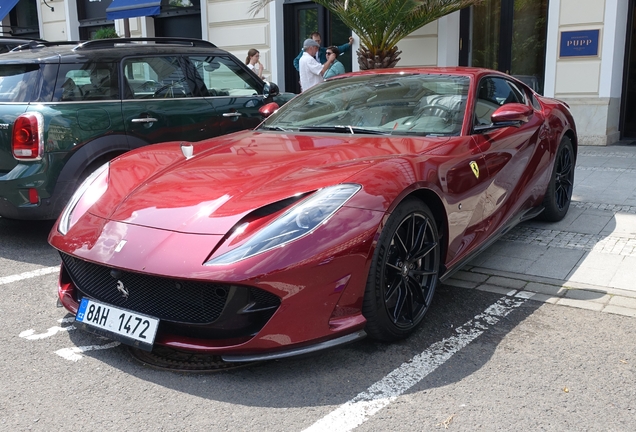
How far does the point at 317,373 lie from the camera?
3.00 meters

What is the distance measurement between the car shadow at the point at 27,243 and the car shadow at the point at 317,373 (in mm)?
1748

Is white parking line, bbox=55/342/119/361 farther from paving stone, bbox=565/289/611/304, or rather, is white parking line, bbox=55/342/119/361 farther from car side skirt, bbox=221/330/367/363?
paving stone, bbox=565/289/611/304

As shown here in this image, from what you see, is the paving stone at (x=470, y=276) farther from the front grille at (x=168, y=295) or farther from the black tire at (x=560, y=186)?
the front grille at (x=168, y=295)

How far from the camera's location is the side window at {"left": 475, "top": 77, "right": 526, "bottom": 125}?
4270mm

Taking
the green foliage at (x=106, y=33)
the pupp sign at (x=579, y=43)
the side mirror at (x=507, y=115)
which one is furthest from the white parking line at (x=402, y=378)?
the green foliage at (x=106, y=33)

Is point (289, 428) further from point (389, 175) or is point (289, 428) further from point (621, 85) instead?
point (621, 85)

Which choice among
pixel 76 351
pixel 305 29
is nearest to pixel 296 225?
pixel 76 351

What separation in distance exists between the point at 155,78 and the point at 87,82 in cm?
75

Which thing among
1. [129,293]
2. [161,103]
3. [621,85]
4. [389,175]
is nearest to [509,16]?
[621,85]

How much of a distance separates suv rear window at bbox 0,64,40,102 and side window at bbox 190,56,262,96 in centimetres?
165

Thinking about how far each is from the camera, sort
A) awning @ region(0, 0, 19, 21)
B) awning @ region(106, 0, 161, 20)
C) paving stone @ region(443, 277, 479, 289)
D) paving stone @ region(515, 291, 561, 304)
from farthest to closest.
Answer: awning @ region(0, 0, 19, 21)
awning @ region(106, 0, 161, 20)
paving stone @ region(443, 277, 479, 289)
paving stone @ region(515, 291, 561, 304)

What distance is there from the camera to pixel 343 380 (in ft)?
9.62

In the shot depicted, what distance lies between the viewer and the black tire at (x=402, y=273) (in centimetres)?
302

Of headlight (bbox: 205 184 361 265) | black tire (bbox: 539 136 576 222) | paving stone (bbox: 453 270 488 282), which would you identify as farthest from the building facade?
headlight (bbox: 205 184 361 265)
